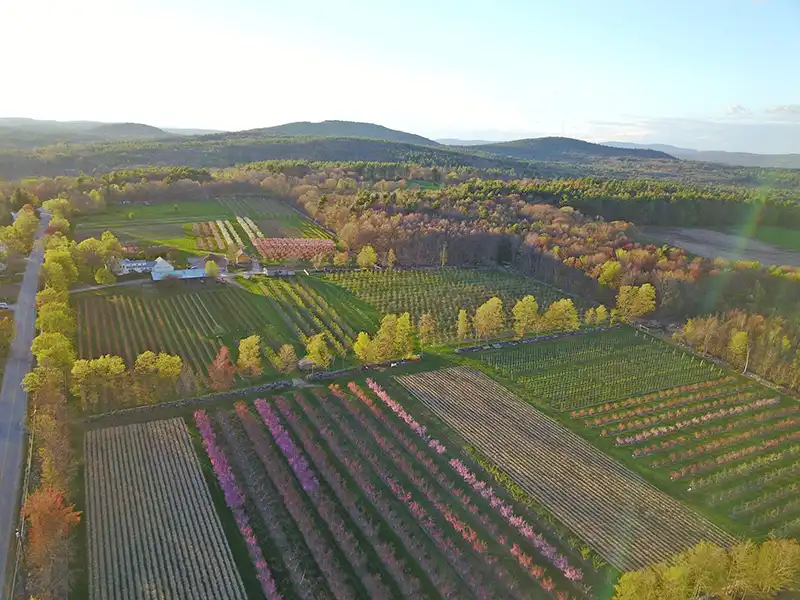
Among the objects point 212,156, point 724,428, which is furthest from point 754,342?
point 212,156

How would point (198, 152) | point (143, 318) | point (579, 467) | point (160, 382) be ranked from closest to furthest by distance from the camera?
point (579, 467) < point (160, 382) < point (143, 318) < point (198, 152)

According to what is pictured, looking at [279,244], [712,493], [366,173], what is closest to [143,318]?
[279,244]

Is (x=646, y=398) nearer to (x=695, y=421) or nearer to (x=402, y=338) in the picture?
(x=695, y=421)

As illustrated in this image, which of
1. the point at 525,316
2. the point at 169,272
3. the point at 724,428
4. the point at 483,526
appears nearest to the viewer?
the point at 483,526

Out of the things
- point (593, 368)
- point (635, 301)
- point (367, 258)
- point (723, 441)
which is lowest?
point (723, 441)

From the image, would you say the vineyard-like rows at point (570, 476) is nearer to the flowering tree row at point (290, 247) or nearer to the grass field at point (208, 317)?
the grass field at point (208, 317)

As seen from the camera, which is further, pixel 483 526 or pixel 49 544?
pixel 483 526

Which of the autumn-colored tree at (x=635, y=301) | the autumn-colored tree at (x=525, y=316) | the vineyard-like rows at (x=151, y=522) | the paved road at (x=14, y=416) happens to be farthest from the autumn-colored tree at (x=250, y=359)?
the autumn-colored tree at (x=635, y=301)

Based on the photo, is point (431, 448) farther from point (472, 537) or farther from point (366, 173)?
point (366, 173)
